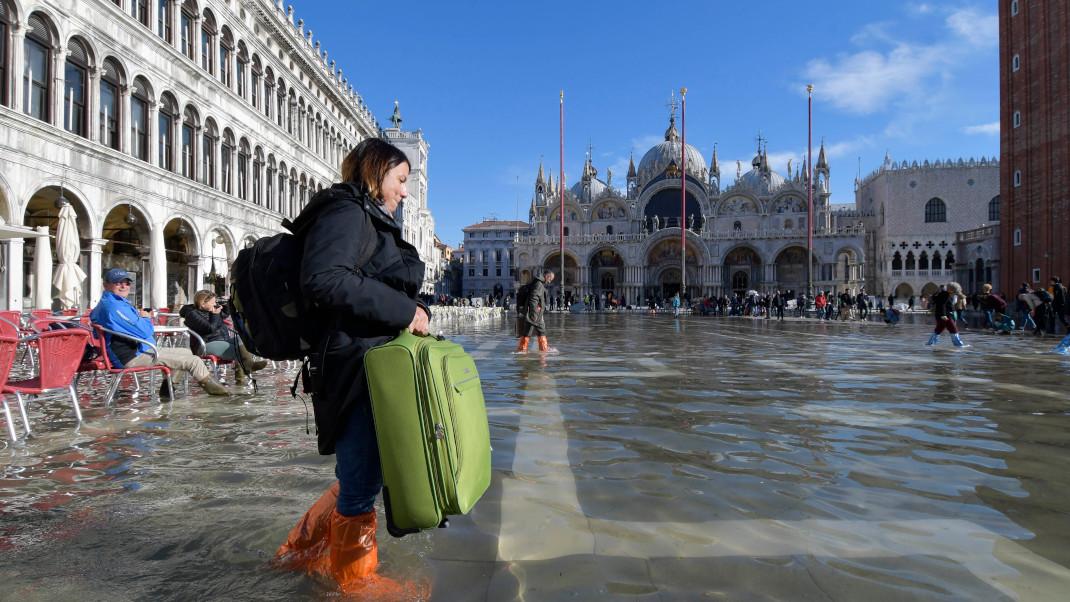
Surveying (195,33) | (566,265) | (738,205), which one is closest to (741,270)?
(738,205)

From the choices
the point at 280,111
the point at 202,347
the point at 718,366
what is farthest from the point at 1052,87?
the point at 202,347

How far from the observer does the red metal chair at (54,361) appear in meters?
4.32

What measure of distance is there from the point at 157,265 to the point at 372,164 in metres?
19.1

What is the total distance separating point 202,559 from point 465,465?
1.19m

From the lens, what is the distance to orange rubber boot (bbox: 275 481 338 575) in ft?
7.82

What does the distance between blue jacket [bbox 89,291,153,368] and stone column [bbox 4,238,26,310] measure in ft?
33.8

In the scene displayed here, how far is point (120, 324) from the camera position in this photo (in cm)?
552

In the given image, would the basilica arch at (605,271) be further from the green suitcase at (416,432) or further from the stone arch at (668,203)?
the green suitcase at (416,432)

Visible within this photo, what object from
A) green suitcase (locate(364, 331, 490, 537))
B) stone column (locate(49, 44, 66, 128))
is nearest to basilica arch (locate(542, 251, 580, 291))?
stone column (locate(49, 44, 66, 128))

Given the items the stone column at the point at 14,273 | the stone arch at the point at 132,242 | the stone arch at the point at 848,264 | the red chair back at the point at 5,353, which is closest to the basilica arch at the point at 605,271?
the stone arch at the point at 848,264

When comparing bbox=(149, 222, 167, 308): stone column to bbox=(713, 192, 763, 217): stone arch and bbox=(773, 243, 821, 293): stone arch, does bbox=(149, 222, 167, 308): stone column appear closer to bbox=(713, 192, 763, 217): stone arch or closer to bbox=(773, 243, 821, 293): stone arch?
bbox=(773, 243, 821, 293): stone arch

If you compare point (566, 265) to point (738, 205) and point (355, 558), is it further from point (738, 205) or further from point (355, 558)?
point (355, 558)

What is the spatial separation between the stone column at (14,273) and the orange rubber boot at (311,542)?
568 inches

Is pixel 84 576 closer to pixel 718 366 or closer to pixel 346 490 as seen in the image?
pixel 346 490
